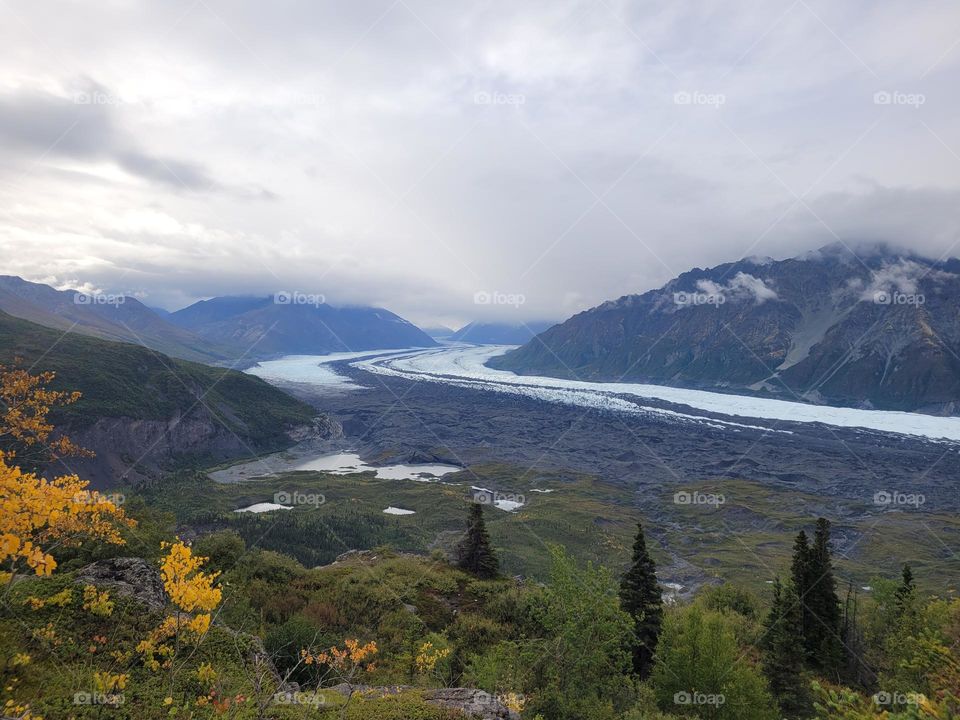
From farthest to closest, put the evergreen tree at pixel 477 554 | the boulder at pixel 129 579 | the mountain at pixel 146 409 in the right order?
the mountain at pixel 146 409, the evergreen tree at pixel 477 554, the boulder at pixel 129 579

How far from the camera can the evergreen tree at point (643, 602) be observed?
23.6 metres

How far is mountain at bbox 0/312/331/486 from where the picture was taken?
101 metres

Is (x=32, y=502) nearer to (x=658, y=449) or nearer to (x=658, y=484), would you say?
(x=658, y=484)

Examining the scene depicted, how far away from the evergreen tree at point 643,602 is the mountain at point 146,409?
322 feet

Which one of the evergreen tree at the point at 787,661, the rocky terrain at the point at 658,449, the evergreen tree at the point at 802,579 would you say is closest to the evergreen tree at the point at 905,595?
the evergreen tree at the point at 802,579

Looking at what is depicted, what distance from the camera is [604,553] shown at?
2692 inches

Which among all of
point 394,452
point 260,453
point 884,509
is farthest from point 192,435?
point 884,509

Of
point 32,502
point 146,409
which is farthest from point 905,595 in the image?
point 146,409

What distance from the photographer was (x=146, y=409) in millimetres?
117438

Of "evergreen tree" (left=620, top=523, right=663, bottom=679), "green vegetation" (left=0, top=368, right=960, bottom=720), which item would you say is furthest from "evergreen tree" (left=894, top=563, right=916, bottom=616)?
"evergreen tree" (left=620, top=523, right=663, bottom=679)

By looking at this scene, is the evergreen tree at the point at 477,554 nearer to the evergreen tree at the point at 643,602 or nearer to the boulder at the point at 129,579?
the evergreen tree at the point at 643,602

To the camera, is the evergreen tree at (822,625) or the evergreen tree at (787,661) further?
the evergreen tree at (822,625)

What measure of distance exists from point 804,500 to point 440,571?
9814 cm

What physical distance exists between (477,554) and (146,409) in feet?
386
